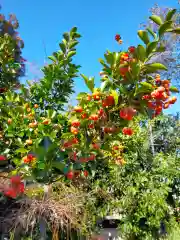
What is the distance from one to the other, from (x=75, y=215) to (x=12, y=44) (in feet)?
6.93

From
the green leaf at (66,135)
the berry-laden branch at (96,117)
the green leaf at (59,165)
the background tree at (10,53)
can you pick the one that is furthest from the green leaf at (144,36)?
the background tree at (10,53)

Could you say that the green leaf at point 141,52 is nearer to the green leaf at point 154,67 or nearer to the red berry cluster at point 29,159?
the green leaf at point 154,67

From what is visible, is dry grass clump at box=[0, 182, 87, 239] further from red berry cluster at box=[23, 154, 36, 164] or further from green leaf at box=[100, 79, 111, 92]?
green leaf at box=[100, 79, 111, 92]

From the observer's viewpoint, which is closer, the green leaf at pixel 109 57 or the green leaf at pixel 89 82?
the green leaf at pixel 109 57

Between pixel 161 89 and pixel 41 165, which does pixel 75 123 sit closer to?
pixel 41 165

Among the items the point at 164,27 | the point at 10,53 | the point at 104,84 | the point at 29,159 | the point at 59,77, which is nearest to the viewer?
the point at 164,27

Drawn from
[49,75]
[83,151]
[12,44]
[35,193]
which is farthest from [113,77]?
[35,193]

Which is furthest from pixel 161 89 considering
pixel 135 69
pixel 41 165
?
pixel 41 165

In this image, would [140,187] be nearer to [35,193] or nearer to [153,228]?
[153,228]

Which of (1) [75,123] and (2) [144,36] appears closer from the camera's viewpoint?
(2) [144,36]

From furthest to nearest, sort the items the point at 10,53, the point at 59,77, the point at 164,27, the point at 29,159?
the point at 10,53
the point at 59,77
the point at 29,159
the point at 164,27

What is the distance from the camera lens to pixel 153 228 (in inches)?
201

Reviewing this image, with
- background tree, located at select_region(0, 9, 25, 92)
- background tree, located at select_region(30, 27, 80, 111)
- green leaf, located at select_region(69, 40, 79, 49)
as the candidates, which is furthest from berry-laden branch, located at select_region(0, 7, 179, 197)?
background tree, located at select_region(0, 9, 25, 92)

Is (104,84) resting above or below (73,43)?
below
